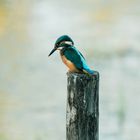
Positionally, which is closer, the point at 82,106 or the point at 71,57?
the point at 82,106

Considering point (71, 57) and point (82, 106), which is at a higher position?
point (71, 57)

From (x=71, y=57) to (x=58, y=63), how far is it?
4.72 m

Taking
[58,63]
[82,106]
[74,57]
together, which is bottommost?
[82,106]

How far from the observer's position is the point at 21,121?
8414 millimetres

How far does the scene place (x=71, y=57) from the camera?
15.4 feet

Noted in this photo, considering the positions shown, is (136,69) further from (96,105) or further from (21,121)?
(96,105)

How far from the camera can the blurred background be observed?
831 centimetres

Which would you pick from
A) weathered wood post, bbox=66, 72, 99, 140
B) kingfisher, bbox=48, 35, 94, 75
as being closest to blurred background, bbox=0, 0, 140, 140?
kingfisher, bbox=48, 35, 94, 75

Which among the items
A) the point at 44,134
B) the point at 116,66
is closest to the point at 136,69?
the point at 116,66

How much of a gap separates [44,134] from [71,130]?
3.50 metres

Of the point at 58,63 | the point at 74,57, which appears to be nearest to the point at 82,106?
the point at 74,57

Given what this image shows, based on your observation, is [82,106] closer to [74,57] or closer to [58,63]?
[74,57]

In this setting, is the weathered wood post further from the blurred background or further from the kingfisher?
the blurred background

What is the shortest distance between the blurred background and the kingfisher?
3.03 meters
